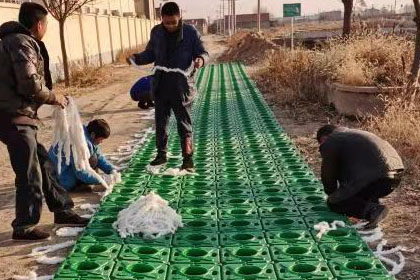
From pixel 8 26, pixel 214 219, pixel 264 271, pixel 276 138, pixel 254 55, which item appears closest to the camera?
pixel 264 271

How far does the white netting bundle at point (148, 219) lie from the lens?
13.8 ft

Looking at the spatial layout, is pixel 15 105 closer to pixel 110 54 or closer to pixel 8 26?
pixel 8 26

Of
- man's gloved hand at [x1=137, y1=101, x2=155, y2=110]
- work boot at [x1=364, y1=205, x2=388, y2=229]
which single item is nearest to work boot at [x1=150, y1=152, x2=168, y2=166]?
work boot at [x1=364, y1=205, x2=388, y2=229]

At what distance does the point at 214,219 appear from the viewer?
14.9 ft

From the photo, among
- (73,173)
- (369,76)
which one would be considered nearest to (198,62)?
(73,173)

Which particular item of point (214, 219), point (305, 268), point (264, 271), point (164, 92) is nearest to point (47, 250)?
point (214, 219)

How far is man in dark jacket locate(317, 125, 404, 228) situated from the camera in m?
4.25

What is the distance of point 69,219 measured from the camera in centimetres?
453

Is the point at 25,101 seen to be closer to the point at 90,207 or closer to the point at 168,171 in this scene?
the point at 90,207

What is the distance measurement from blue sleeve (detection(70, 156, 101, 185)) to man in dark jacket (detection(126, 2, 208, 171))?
1.16 metres

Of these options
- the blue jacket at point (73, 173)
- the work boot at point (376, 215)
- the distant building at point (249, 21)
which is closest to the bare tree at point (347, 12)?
the blue jacket at point (73, 173)

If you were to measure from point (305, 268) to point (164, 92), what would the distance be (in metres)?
3.02

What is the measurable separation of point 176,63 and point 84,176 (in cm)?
166

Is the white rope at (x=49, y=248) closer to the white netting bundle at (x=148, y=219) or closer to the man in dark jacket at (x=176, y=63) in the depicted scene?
the white netting bundle at (x=148, y=219)
